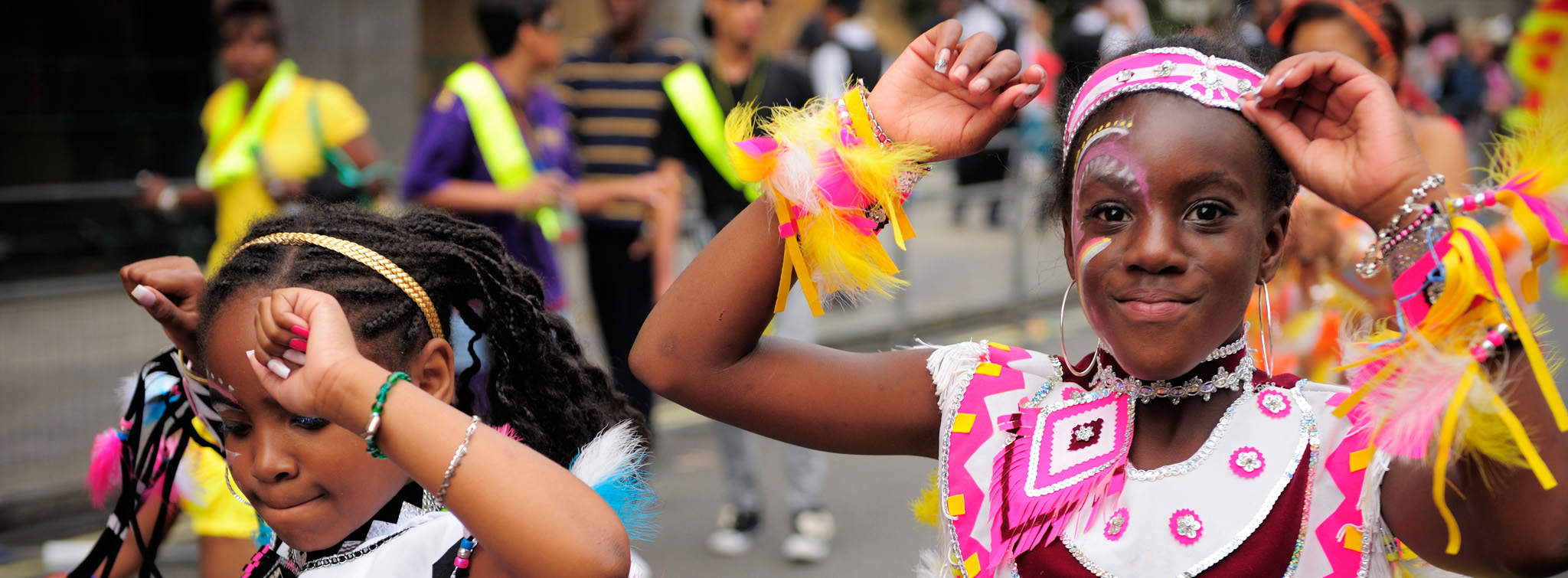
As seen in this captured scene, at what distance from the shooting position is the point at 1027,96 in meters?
1.82

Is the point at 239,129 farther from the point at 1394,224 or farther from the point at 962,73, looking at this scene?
the point at 1394,224

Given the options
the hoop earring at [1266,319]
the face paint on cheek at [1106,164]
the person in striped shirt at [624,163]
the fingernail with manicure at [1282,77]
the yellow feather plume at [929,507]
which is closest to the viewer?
the fingernail with manicure at [1282,77]

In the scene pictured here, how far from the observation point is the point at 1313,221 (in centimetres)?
354

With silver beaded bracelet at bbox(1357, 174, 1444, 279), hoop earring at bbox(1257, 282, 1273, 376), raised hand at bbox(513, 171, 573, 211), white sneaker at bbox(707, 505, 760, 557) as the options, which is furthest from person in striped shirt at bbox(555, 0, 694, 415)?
silver beaded bracelet at bbox(1357, 174, 1444, 279)

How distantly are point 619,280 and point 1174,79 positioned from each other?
3.87 metres

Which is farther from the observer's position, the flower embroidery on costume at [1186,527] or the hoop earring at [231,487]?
the hoop earring at [231,487]

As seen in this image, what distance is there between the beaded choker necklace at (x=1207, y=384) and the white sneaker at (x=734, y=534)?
Answer: 337 centimetres

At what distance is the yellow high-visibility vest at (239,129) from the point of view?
5.01 m

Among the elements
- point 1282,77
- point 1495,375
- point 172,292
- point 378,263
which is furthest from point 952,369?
point 172,292

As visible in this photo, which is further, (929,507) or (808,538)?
(808,538)

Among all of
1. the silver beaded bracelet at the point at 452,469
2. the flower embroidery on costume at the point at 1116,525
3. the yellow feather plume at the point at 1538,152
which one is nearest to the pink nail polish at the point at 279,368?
the silver beaded bracelet at the point at 452,469

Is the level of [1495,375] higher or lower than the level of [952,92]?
lower

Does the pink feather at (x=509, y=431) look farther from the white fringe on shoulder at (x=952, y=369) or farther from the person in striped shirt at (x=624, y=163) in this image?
the person in striped shirt at (x=624, y=163)

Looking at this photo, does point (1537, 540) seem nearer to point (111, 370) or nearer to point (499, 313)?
point (499, 313)
